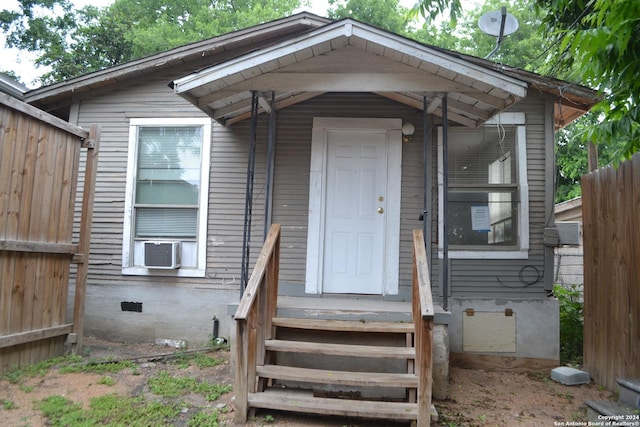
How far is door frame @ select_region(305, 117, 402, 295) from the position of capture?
16.4 feet

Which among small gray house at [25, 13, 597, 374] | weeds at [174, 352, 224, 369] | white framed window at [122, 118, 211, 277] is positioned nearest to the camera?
weeds at [174, 352, 224, 369]

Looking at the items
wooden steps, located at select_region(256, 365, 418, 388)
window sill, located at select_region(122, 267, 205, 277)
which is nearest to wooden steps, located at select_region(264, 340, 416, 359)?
wooden steps, located at select_region(256, 365, 418, 388)

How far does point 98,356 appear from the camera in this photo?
4.50m

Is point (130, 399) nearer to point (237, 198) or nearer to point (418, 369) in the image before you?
point (418, 369)

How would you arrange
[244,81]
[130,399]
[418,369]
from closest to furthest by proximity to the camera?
[418,369] < [130,399] < [244,81]

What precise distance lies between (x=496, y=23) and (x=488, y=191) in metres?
1.98

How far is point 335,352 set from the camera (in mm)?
3414

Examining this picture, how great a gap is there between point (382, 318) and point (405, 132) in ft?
7.49

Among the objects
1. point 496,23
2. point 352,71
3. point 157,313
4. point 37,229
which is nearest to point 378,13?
point 496,23

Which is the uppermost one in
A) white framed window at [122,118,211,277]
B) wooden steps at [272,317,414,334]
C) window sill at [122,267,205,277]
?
white framed window at [122,118,211,277]

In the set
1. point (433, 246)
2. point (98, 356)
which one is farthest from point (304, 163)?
point (98, 356)

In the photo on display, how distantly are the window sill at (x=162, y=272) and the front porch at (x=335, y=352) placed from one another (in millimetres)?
1514

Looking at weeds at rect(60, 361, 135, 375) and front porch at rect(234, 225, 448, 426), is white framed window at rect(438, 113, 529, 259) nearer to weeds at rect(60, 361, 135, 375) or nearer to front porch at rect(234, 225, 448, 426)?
front porch at rect(234, 225, 448, 426)

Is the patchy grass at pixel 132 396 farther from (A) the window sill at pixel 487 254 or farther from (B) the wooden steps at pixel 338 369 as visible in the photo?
(A) the window sill at pixel 487 254
